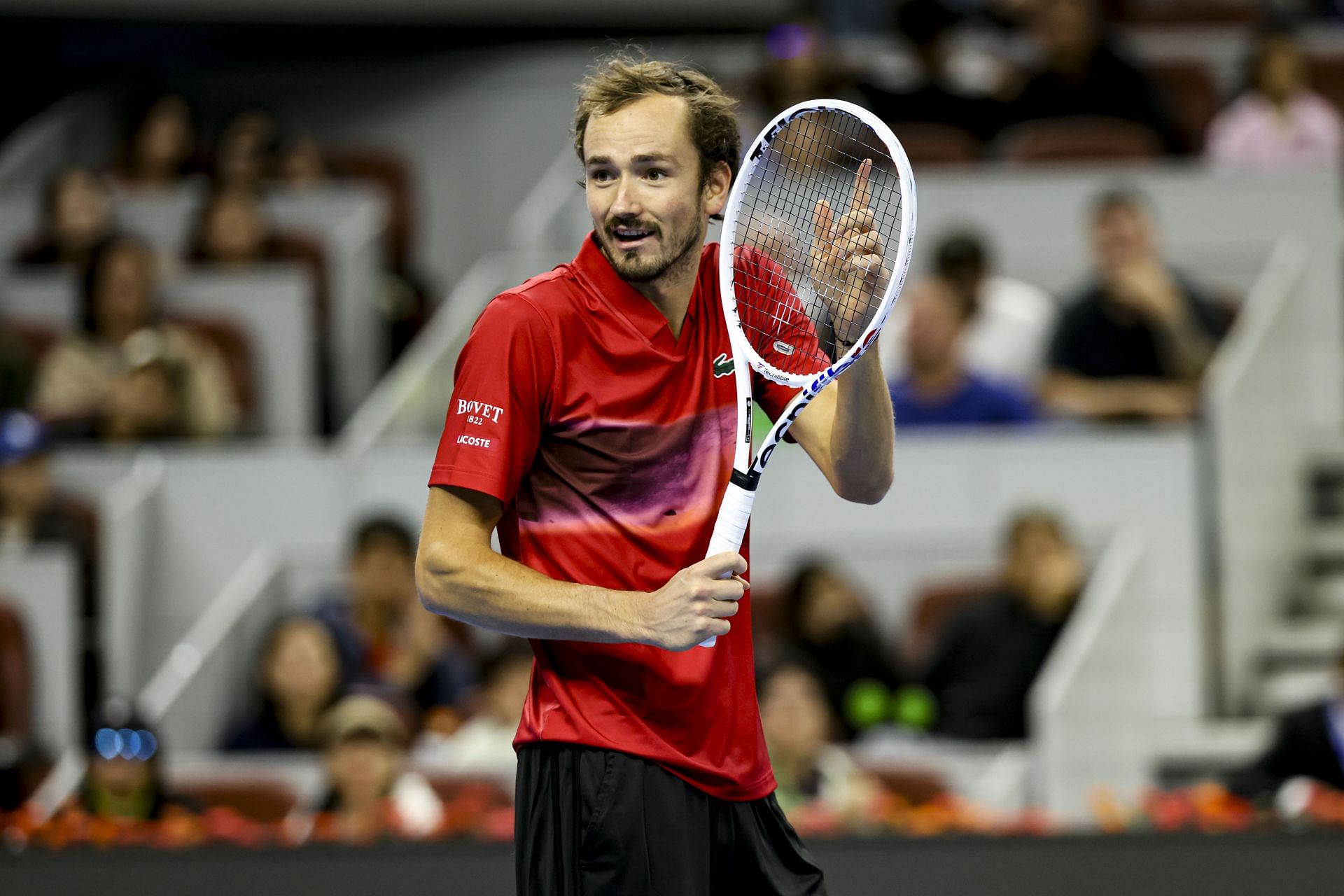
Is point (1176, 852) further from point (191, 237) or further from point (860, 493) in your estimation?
point (191, 237)

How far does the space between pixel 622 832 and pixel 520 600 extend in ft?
1.16

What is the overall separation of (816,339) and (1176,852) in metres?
1.74

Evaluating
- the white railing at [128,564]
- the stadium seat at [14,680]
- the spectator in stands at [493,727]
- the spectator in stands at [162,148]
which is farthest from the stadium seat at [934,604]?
the spectator in stands at [162,148]

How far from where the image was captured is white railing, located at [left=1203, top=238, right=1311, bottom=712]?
6.80 metres

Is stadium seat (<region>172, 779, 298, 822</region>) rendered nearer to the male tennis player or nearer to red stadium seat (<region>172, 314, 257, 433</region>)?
red stadium seat (<region>172, 314, 257, 433</region>)

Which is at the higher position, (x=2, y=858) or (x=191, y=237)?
(x=191, y=237)

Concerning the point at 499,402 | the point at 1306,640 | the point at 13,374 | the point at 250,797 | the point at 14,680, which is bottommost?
the point at 250,797

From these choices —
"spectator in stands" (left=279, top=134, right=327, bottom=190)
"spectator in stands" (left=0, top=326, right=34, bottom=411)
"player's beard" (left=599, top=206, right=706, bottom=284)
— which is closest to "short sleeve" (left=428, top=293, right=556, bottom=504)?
"player's beard" (left=599, top=206, right=706, bottom=284)

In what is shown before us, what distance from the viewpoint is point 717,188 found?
2.64 meters

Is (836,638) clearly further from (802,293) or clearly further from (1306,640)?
(802,293)

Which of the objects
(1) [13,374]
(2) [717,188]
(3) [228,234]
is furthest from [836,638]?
(2) [717,188]

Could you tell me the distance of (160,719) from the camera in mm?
6441

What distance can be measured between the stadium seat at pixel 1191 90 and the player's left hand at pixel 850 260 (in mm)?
7056

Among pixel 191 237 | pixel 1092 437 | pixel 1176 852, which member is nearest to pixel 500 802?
pixel 1176 852
